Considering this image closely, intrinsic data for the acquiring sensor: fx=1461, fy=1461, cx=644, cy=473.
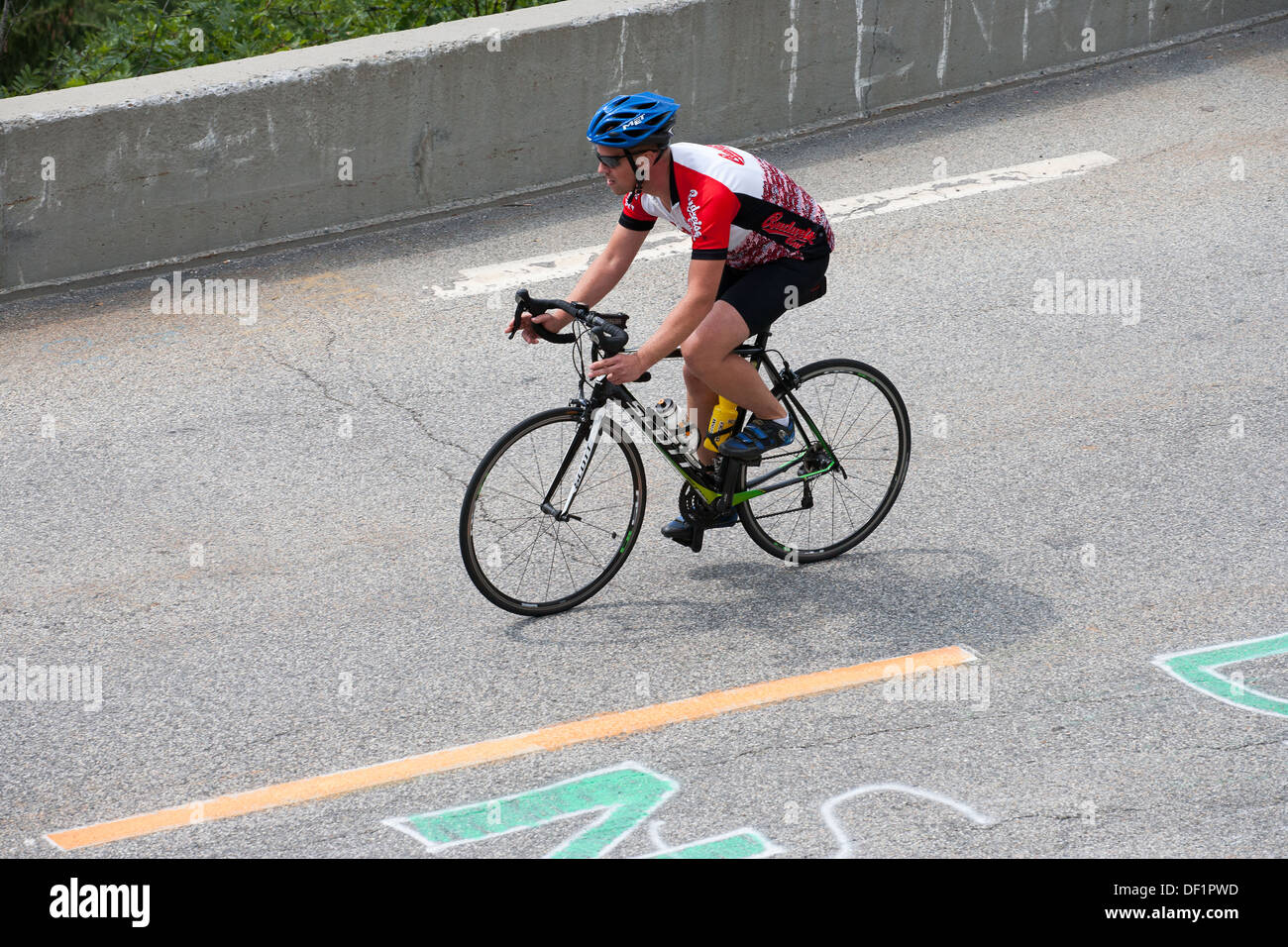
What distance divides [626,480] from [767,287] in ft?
3.09

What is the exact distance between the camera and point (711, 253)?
520 cm

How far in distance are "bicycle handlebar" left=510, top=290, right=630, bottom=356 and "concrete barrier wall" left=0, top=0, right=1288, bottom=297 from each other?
4063 millimetres

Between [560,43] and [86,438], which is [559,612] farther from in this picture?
[560,43]

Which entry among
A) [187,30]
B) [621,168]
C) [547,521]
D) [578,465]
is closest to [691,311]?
[621,168]

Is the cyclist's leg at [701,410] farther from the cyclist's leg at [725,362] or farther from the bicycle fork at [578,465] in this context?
the bicycle fork at [578,465]

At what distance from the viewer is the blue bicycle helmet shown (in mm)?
5105

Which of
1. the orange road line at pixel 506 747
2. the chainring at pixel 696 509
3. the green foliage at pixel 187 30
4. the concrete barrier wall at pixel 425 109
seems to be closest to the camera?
the orange road line at pixel 506 747

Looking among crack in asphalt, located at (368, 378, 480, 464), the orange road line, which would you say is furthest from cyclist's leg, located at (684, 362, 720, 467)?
crack in asphalt, located at (368, 378, 480, 464)

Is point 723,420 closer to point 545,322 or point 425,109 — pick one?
point 545,322

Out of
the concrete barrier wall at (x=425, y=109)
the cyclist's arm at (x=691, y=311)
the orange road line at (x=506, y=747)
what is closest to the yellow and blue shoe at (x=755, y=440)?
the cyclist's arm at (x=691, y=311)

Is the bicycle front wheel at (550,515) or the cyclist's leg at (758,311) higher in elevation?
the cyclist's leg at (758,311)

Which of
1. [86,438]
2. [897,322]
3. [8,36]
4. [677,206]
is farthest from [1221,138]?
[8,36]

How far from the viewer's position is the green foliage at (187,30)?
10016mm

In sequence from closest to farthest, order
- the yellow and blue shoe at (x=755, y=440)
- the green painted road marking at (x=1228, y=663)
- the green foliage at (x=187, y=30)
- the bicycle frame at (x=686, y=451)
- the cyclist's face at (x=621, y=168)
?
the green painted road marking at (x=1228, y=663), the cyclist's face at (x=621, y=168), the bicycle frame at (x=686, y=451), the yellow and blue shoe at (x=755, y=440), the green foliage at (x=187, y=30)
